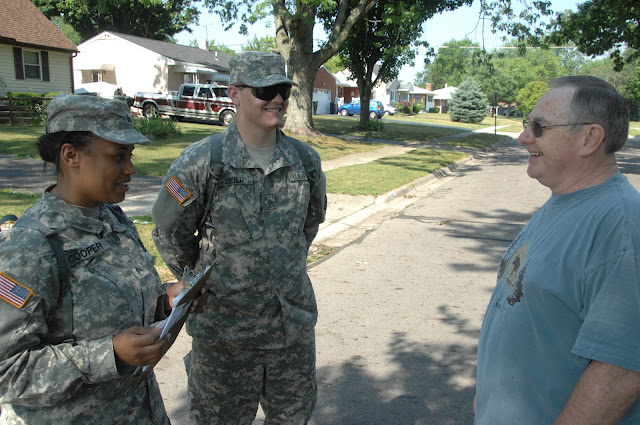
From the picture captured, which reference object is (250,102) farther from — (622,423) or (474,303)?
(474,303)

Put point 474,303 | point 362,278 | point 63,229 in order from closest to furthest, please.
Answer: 1. point 63,229
2. point 474,303
3. point 362,278

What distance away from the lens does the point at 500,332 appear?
6.00 feet

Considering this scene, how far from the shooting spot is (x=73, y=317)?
169 centimetres

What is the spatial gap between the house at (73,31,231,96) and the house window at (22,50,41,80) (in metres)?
8.08

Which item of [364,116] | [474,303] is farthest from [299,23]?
[474,303]

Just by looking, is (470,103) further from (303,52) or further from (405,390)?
(405,390)

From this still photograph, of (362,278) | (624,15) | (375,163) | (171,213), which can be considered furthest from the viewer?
(624,15)

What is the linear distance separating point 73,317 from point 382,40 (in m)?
27.0

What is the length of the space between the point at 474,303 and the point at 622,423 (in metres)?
3.89

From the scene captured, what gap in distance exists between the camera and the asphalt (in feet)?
11.9

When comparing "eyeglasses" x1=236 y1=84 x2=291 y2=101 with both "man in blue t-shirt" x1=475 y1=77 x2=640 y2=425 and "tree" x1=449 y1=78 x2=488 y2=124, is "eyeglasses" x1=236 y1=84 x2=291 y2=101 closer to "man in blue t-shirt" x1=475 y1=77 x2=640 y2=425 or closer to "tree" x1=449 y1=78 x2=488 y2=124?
"man in blue t-shirt" x1=475 y1=77 x2=640 y2=425

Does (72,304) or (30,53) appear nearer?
(72,304)

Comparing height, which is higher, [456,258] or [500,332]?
[500,332]

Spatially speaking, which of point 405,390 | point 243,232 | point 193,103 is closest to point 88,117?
point 243,232
